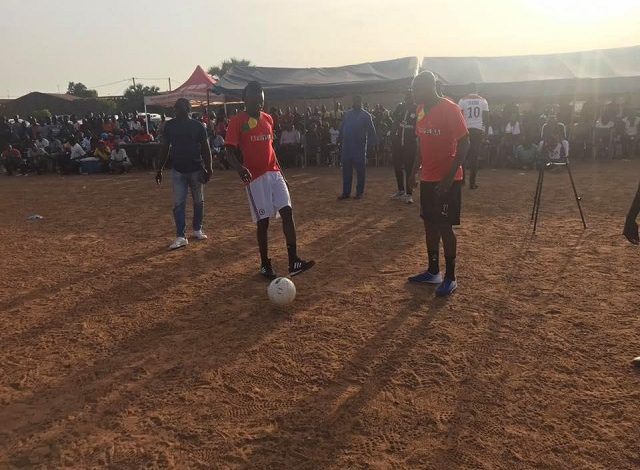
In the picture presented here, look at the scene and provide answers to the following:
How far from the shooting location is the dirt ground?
3.05 metres

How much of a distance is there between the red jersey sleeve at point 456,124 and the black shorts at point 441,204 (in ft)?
1.58

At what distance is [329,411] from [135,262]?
4452 mm

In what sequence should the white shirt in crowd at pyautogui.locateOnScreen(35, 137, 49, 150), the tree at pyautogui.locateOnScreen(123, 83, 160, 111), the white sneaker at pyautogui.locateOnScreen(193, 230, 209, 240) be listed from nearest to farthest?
the white sneaker at pyautogui.locateOnScreen(193, 230, 209, 240), the white shirt in crowd at pyautogui.locateOnScreen(35, 137, 49, 150), the tree at pyautogui.locateOnScreen(123, 83, 160, 111)

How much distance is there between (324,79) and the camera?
19172mm

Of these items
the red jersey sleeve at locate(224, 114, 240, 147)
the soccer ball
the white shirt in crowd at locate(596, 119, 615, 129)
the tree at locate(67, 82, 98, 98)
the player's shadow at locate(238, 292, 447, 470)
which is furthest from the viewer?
the tree at locate(67, 82, 98, 98)

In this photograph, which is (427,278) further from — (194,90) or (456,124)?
(194,90)

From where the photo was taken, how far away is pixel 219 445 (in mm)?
3064

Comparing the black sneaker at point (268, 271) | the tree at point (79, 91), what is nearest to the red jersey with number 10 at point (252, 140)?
the black sneaker at point (268, 271)

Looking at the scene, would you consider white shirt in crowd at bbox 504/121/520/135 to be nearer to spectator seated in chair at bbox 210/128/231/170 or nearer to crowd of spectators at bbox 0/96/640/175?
crowd of spectators at bbox 0/96/640/175

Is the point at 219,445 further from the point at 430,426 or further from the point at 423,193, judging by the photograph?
the point at 423,193

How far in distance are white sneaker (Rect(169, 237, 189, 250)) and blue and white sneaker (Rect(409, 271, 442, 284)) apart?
352 cm

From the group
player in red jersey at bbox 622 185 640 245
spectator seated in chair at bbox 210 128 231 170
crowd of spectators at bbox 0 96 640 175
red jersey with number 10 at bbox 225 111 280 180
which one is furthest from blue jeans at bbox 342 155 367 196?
spectator seated in chair at bbox 210 128 231 170

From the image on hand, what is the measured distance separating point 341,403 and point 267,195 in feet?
9.04

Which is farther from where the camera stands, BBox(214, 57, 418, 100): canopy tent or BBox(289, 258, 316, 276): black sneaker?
BBox(214, 57, 418, 100): canopy tent
